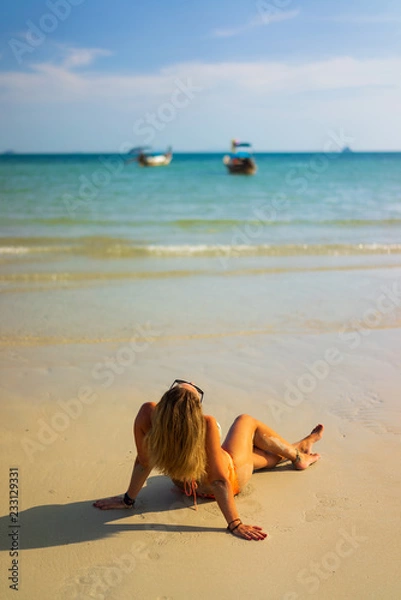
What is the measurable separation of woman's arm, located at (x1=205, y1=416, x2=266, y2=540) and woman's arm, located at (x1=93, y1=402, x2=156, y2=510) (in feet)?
1.16

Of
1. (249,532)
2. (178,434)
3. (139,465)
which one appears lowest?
(249,532)

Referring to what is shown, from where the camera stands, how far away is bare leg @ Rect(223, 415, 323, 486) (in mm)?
3895

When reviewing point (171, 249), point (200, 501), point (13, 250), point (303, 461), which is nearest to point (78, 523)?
point (200, 501)

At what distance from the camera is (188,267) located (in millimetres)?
11109

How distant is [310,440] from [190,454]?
1308 mm

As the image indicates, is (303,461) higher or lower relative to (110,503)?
higher

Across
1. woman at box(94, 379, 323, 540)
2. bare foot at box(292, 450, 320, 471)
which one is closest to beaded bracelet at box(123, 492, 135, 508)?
woman at box(94, 379, 323, 540)

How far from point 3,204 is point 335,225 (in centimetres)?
1185

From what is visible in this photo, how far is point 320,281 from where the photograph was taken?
9.84 metres

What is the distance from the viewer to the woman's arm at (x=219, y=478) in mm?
3439

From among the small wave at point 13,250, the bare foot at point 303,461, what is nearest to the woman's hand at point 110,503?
the bare foot at point 303,461

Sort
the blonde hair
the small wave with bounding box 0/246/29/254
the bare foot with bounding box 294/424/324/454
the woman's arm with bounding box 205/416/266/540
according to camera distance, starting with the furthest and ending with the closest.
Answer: the small wave with bounding box 0/246/29/254
the bare foot with bounding box 294/424/324/454
the woman's arm with bounding box 205/416/266/540
the blonde hair

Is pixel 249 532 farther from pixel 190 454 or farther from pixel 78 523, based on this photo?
pixel 78 523

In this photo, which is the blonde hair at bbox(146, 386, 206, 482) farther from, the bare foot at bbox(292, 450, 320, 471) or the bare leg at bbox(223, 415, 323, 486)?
the bare foot at bbox(292, 450, 320, 471)
